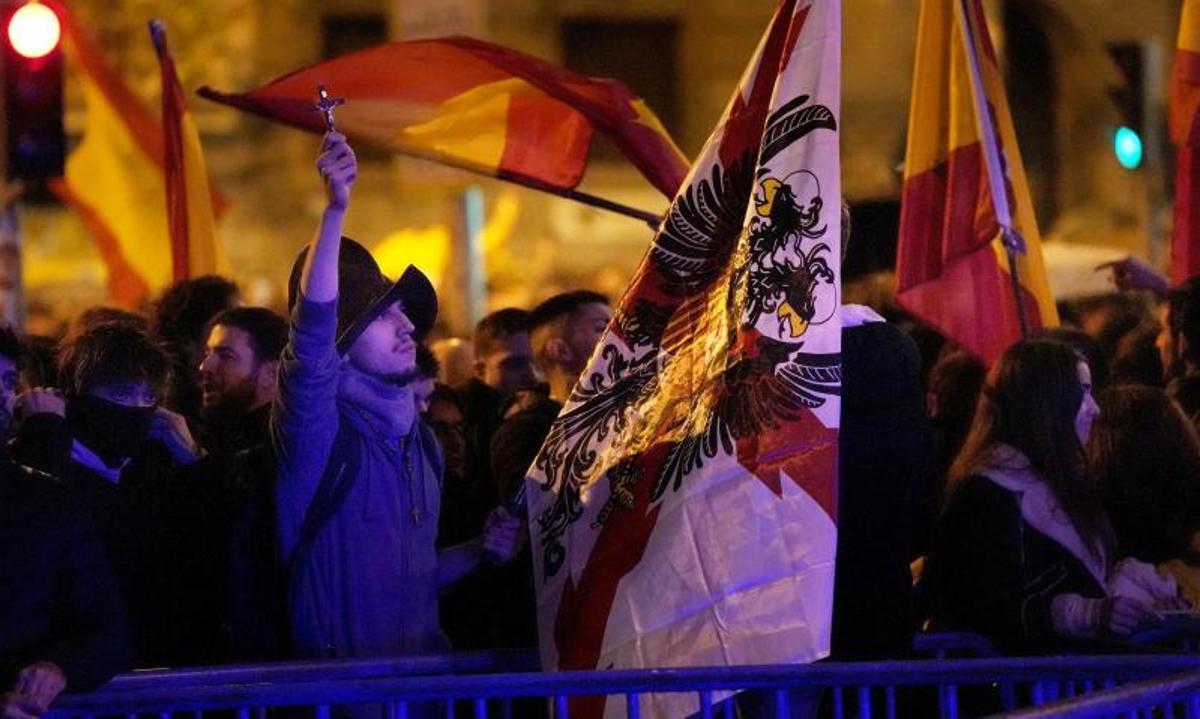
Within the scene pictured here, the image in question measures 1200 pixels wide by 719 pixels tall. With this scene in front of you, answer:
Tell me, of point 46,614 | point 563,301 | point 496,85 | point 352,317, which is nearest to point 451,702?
point 46,614

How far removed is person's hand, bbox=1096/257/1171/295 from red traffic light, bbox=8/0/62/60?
488cm

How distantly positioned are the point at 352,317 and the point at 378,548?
544mm

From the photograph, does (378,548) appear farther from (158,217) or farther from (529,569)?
(158,217)

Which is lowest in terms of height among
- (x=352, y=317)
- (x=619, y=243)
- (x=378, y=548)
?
(x=378, y=548)

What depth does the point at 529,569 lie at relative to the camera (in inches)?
254

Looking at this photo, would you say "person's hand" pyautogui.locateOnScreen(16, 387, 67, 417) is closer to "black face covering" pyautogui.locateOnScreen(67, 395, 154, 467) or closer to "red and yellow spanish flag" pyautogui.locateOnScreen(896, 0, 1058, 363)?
"black face covering" pyautogui.locateOnScreen(67, 395, 154, 467)

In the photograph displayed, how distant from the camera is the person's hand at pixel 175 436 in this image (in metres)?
6.37

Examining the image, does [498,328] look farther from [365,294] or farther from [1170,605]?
[1170,605]

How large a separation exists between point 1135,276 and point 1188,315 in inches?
47.0

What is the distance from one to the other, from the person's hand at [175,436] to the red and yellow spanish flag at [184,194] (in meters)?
3.44

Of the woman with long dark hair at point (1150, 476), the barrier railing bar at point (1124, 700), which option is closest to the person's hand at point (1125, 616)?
the woman with long dark hair at point (1150, 476)

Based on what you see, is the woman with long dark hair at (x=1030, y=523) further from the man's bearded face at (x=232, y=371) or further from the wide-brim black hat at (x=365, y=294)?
the man's bearded face at (x=232, y=371)

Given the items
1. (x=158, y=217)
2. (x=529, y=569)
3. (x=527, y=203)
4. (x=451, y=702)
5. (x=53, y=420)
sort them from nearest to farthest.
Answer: (x=451, y=702) → (x=53, y=420) → (x=529, y=569) → (x=158, y=217) → (x=527, y=203)

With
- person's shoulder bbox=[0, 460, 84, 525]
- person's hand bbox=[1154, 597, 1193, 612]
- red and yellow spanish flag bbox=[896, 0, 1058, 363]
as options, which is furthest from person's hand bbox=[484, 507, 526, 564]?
red and yellow spanish flag bbox=[896, 0, 1058, 363]
